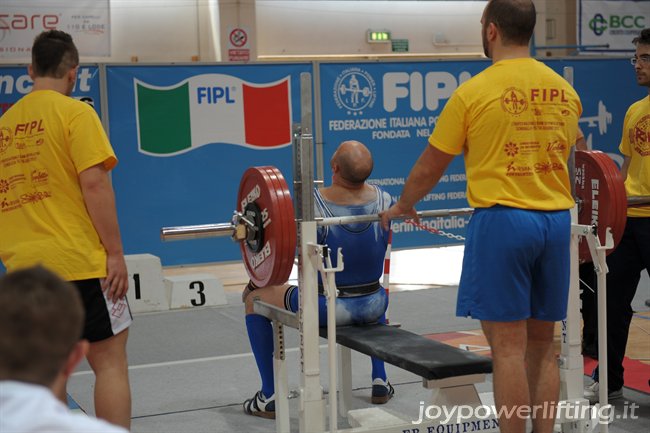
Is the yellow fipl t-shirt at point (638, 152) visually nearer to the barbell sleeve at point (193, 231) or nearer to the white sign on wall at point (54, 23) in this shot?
the barbell sleeve at point (193, 231)

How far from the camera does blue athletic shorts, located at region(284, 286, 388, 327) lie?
3436 millimetres

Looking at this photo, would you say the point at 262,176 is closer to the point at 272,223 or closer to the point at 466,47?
the point at 272,223

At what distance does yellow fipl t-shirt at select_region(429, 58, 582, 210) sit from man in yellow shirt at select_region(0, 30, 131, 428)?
1.00 m

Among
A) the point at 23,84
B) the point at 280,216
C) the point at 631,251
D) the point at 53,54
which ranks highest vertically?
the point at 23,84

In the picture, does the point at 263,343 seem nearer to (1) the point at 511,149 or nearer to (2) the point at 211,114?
(1) the point at 511,149

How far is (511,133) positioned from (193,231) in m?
1.10

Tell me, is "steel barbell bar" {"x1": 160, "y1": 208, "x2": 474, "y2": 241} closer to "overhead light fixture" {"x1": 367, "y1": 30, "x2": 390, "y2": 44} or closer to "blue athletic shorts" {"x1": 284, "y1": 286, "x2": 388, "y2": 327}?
"blue athletic shorts" {"x1": 284, "y1": 286, "x2": 388, "y2": 327}

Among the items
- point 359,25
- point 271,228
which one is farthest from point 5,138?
point 359,25

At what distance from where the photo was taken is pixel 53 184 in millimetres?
2658

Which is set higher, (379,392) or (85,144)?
(85,144)

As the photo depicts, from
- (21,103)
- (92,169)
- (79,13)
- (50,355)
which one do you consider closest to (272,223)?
(92,169)

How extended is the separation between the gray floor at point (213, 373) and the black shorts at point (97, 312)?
3.27ft

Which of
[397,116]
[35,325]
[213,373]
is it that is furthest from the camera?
[397,116]

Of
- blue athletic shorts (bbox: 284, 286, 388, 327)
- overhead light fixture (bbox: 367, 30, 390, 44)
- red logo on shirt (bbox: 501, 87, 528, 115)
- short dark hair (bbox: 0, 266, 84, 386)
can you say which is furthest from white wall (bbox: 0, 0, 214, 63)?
short dark hair (bbox: 0, 266, 84, 386)
